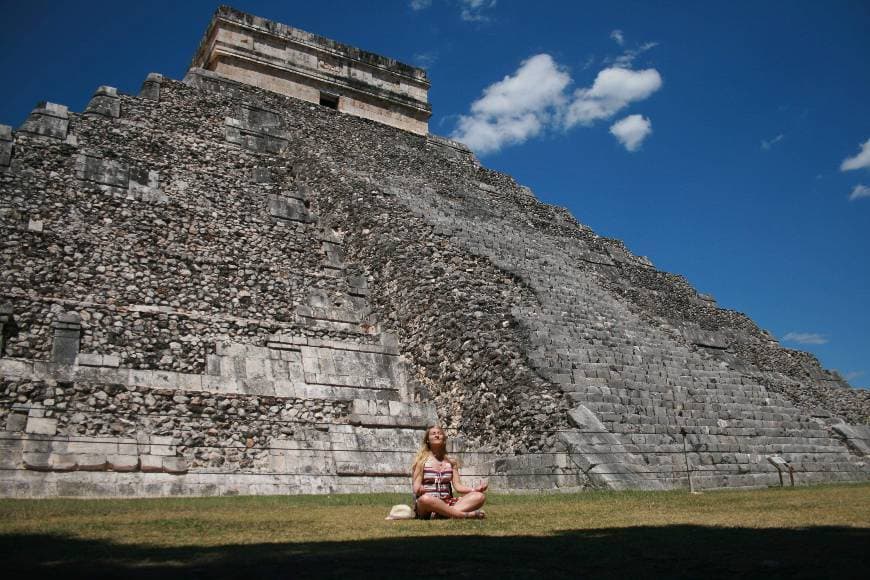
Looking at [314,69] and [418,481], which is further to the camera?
[314,69]

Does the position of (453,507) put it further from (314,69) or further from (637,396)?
(314,69)

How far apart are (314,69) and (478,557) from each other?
1960cm

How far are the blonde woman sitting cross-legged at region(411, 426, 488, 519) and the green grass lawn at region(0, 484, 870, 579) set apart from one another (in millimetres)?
189

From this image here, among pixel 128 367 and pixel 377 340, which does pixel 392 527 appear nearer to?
pixel 128 367

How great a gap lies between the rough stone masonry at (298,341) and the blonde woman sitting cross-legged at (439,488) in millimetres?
3519

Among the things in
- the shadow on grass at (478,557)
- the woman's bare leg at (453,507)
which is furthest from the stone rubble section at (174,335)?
the shadow on grass at (478,557)

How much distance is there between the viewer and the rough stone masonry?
9.67 m

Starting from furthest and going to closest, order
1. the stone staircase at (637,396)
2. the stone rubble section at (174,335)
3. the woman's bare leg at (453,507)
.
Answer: the stone staircase at (637,396) < the stone rubble section at (174,335) < the woman's bare leg at (453,507)

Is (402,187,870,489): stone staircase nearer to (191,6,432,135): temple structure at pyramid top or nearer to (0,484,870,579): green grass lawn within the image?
(0,484,870,579): green grass lawn

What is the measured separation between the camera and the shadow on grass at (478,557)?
3564 millimetres

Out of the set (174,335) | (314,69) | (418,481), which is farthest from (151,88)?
(418,481)

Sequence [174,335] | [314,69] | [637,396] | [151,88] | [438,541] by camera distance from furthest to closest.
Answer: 1. [314,69]
2. [151,88]
3. [637,396]
4. [174,335]
5. [438,541]

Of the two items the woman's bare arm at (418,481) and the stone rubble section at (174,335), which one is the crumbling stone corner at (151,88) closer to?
the stone rubble section at (174,335)

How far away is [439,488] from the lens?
643cm
